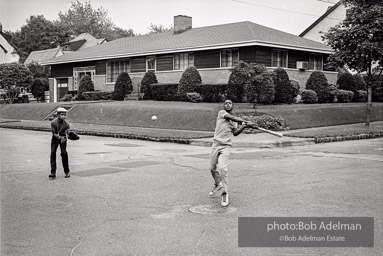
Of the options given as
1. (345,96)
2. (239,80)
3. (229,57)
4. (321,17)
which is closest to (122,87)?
(229,57)

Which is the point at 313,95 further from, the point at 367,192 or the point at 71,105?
the point at 367,192

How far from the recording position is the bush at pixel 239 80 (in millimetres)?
25266

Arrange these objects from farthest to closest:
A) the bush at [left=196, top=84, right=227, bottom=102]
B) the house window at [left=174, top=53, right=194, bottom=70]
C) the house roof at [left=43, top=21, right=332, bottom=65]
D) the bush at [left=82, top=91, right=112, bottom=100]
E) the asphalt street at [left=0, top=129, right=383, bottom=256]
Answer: the bush at [left=82, top=91, right=112, bottom=100] < the house window at [left=174, top=53, right=194, bottom=70] < the house roof at [left=43, top=21, right=332, bottom=65] < the bush at [left=196, top=84, right=227, bottom=102] < the asphalt street at [left=0, top=129, right=383, bottom=256]

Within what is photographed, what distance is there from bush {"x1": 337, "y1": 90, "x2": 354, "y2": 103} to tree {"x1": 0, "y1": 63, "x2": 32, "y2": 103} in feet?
97.6

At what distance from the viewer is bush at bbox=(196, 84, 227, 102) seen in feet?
102

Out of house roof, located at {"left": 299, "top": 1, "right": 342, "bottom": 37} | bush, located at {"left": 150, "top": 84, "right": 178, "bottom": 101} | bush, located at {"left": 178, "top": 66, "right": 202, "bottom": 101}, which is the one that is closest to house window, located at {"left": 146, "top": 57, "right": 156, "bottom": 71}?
bush, located at {"left": 150, "top": 84, "right": 178, "bottom": 101}

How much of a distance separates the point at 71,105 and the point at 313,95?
16551 millimetres

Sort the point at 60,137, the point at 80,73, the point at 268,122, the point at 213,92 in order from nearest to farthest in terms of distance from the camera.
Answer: the point at 60,137
the point at 268,122
the point at 213,92
the point at 80,73

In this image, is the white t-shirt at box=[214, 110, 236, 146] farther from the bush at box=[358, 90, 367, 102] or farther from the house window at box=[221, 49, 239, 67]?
the bush at box=[358, 90, 367, 102]

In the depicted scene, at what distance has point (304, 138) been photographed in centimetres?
1970

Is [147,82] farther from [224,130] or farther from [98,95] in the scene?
[224,130]

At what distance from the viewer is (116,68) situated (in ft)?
137

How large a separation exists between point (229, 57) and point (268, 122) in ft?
36.5

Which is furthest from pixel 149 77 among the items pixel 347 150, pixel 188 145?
pixel 347 150
